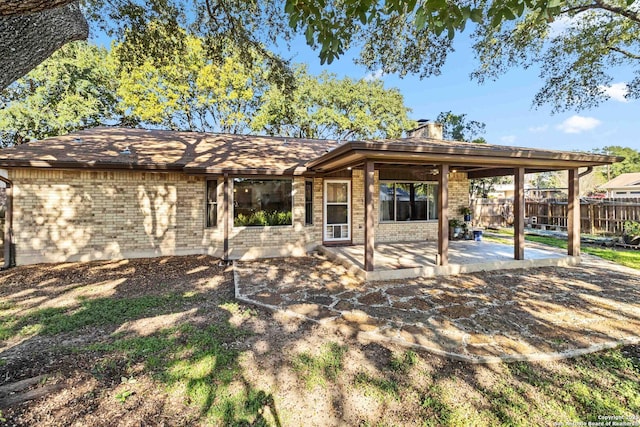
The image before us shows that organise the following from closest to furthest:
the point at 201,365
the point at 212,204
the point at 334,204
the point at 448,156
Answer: the point at 201,365, the point at 448,156, the point at 212,204, the point at 334,204

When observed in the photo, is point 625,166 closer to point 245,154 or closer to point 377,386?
point 245,154

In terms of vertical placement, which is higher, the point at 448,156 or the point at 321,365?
the point at 448,156

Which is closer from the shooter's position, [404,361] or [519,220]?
[404,361]

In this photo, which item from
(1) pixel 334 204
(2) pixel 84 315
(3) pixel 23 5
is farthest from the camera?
(1) pixel 334 204

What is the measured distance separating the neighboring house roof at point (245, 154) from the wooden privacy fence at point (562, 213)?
6425 mm

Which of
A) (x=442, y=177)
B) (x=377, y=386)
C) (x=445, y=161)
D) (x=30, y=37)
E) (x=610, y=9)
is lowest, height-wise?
(x=377, y=386)

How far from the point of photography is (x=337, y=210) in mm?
9867

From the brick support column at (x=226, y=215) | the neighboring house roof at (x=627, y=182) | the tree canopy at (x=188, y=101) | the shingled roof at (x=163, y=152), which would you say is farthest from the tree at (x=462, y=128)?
the brick support column at (x=226, y=215)

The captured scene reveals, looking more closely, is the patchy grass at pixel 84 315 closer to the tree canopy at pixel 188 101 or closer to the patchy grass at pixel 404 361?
the patchy grass at pixel 404 361

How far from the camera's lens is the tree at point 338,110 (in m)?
23.2

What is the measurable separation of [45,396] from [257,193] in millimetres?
6772

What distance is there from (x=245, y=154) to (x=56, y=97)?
15.8 meters

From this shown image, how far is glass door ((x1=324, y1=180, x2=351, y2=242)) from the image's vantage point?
32.0 feet

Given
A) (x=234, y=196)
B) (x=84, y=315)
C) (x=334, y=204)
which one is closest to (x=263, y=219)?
(x=234, y=196)
